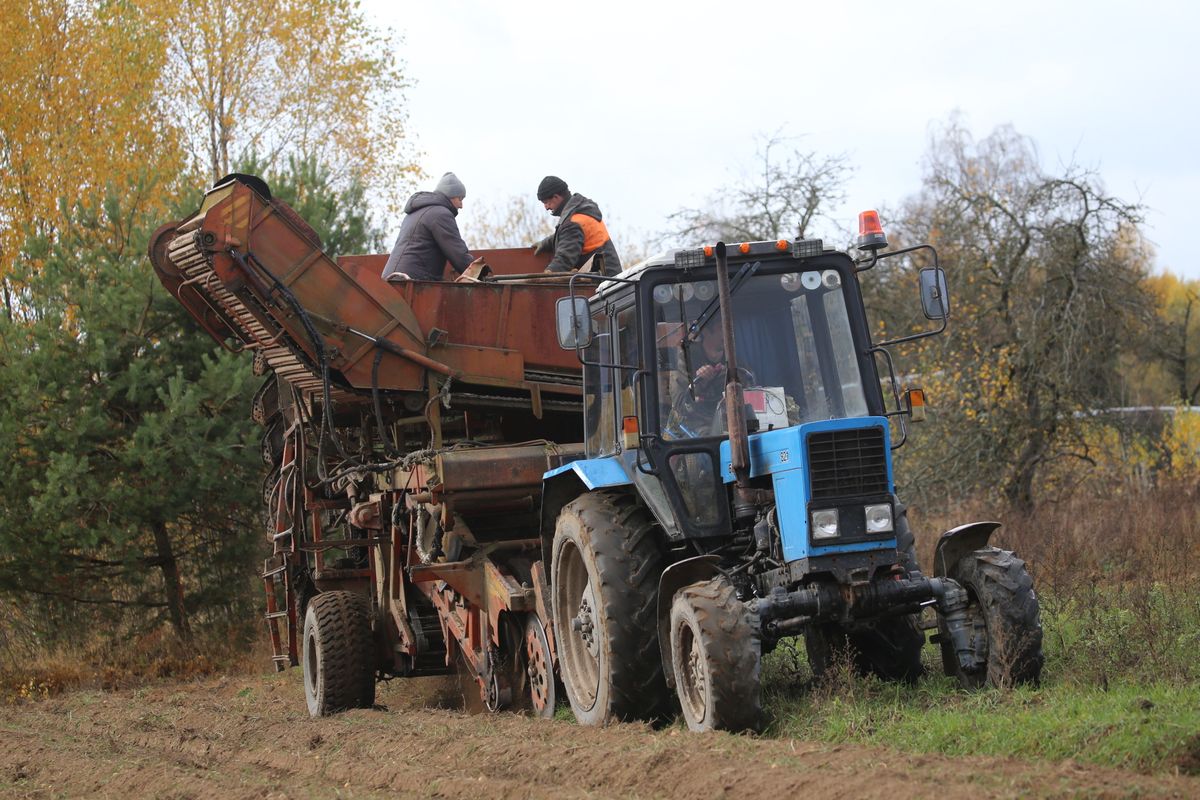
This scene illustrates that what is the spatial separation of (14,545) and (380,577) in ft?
18.8

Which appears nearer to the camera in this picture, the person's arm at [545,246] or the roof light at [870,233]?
the roof light at [870,233]

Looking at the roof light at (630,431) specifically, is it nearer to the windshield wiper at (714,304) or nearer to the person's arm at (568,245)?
the windshield wiper at (714,304)

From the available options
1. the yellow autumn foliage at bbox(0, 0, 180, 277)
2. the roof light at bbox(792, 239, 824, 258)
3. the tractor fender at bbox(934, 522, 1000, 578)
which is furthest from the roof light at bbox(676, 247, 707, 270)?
the yellow autumn foliage at bbox(0, 0, 180, 277)

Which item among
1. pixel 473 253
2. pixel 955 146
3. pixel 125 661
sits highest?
pixel 955 146

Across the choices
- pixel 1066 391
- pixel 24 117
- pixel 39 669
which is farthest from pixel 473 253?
pixel 24 117

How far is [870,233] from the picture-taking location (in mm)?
6887

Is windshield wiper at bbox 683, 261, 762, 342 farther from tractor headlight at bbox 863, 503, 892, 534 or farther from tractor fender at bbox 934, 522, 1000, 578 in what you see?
tractor fender at bbox 934, 522, 1000, 578

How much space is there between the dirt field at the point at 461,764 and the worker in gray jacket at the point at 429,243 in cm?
318

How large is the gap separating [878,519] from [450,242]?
4.96 meters

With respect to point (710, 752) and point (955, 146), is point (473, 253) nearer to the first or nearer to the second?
point (710, 752)

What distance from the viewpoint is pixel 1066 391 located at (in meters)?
17.5

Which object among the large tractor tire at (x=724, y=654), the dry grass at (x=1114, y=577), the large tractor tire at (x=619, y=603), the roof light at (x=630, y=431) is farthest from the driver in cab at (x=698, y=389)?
the dry grass at (x=1114, y=577)

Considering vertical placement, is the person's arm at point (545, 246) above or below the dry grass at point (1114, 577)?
above

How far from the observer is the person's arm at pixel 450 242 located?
34.3 ft
